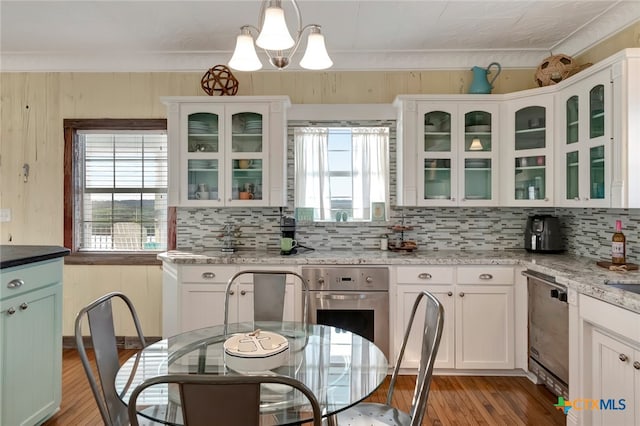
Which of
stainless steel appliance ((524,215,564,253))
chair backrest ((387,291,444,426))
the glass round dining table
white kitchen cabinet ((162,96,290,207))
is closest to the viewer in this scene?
the glass round dining table

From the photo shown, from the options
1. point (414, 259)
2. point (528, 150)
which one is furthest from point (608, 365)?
point (528, 150)

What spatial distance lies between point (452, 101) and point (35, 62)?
3.73m

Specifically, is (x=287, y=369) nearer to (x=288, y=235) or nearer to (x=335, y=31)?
(x=288, y=235)

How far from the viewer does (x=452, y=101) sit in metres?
3.15

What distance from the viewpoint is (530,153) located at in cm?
302

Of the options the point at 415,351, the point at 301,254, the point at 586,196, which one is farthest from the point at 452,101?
the point at 415,351

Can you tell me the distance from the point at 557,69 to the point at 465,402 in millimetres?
2557

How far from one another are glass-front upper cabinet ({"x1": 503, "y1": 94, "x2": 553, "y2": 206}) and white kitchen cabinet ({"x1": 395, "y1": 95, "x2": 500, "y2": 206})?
0.38ft

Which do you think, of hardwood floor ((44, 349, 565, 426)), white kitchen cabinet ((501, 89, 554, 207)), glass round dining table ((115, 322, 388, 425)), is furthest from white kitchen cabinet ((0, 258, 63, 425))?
white kitchen cabinet ((501, 89, 554, 207))

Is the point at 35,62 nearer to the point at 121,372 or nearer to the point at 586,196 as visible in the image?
the point at 121,372

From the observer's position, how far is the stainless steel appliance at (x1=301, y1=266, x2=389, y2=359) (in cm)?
287

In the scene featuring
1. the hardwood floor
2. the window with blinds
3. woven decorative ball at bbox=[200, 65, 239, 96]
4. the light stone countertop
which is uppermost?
woven decorative ball at bbox=[200, 65, 239, 96]

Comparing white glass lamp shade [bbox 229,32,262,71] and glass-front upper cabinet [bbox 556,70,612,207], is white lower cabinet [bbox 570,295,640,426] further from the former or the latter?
white glass lamp shade [bbox 229,32,262,71]

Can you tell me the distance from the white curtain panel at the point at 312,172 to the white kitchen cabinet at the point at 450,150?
71 centimetres
